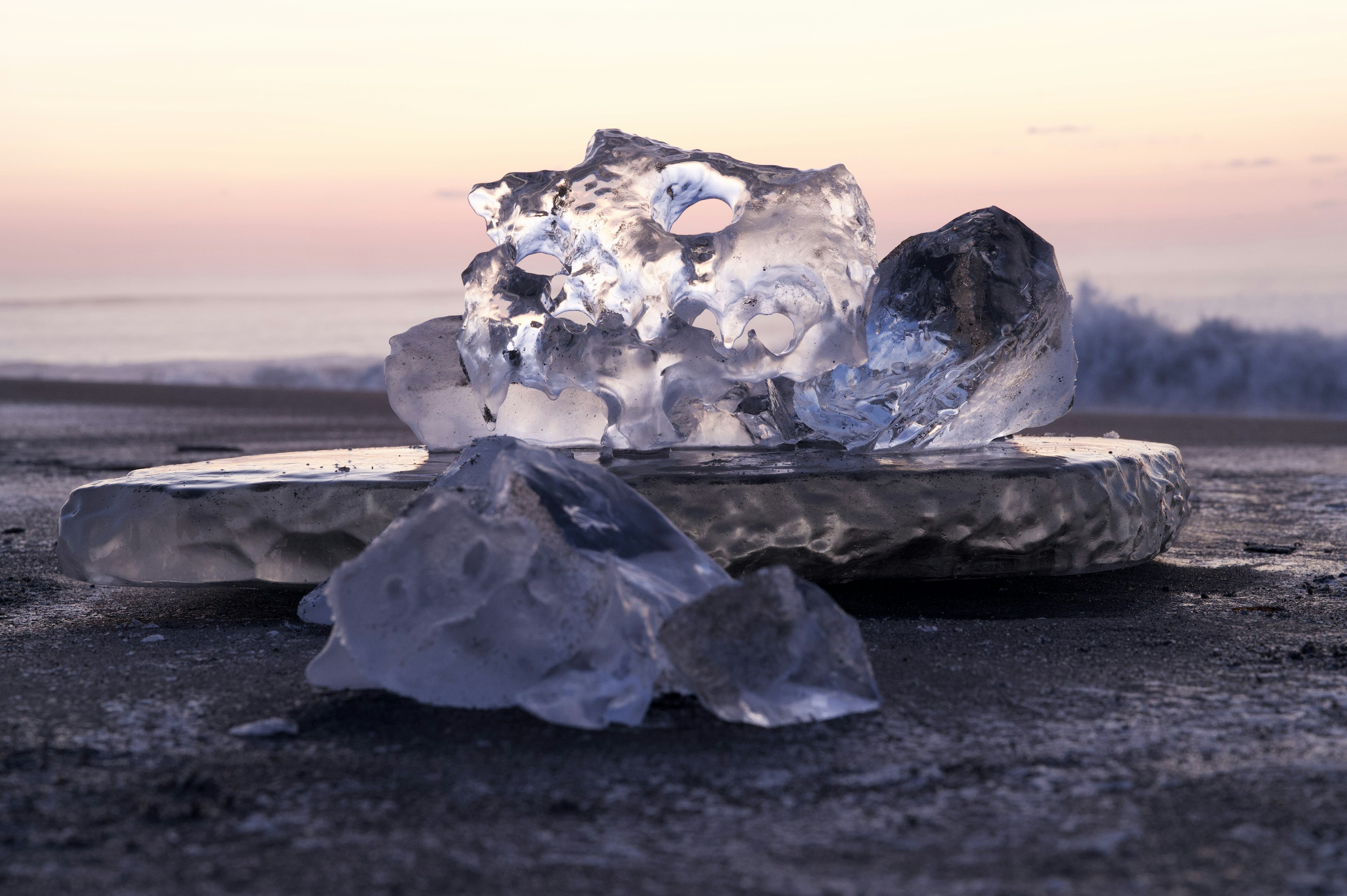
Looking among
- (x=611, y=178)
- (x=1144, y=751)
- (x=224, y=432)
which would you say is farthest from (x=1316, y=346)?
(x=1144, y=751)

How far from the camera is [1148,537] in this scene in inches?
112

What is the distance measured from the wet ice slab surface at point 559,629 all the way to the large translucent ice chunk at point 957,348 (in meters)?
1.38

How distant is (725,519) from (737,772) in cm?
107

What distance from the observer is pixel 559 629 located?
5.58 ft

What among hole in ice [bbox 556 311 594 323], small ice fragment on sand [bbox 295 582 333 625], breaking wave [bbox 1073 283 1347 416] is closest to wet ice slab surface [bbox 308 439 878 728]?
small ice fragment on sand [bbox 295 582 333 625]

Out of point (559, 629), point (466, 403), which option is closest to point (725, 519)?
point (559, 629)

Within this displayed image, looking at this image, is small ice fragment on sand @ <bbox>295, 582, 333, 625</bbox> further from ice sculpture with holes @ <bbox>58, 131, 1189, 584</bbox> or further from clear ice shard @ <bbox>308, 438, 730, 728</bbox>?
clear ice shard @ <bbox>308, 438, 730, 728</bbox>

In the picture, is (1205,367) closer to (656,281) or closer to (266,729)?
(656,281)

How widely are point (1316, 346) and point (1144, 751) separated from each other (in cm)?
1154

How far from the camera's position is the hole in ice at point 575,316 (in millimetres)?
2982

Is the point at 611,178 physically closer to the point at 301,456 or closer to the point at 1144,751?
the point at 301,456

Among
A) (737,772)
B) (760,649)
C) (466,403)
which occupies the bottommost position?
(737,772)

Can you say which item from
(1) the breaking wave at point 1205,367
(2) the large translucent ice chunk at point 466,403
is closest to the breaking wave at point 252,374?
(1) the breaking wave at point 1205,367

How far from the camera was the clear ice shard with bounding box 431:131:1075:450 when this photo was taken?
2.81 meters
